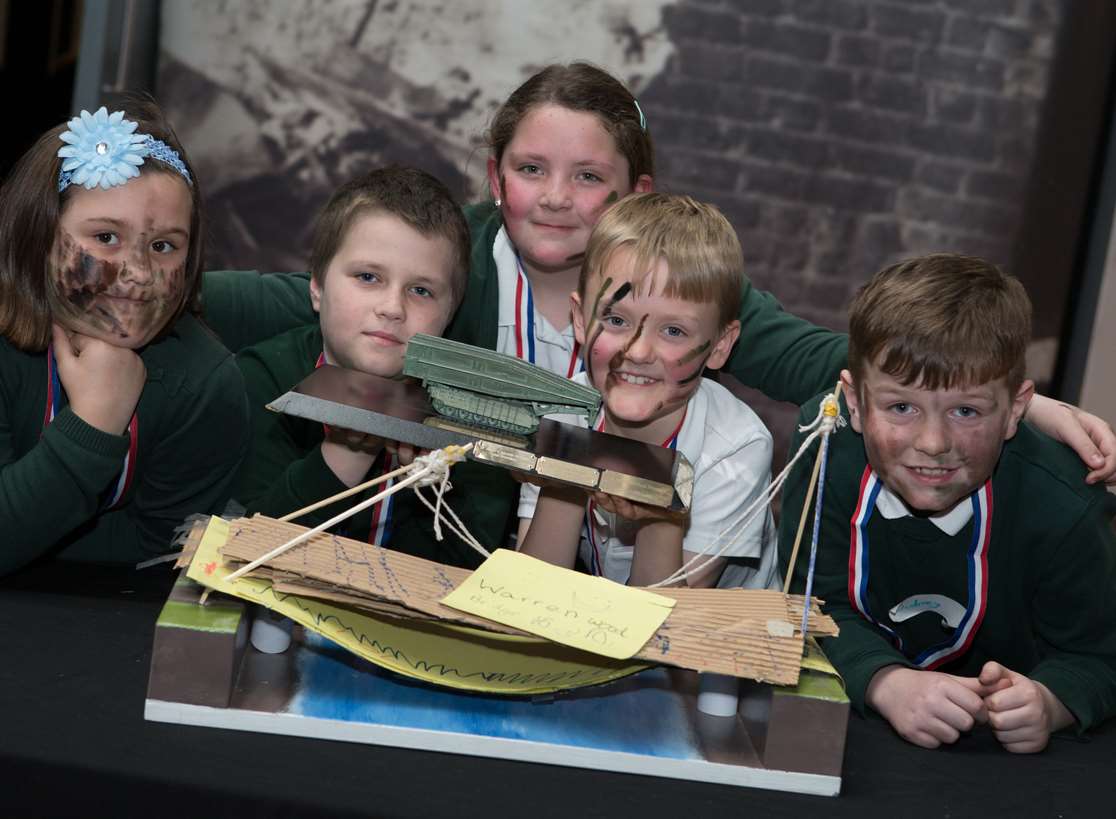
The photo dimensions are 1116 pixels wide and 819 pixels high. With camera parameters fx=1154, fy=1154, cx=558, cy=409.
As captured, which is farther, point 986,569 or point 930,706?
point 986,569

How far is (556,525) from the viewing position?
1.60 m

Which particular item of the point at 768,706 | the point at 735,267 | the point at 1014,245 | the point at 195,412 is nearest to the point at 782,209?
the point at 1014,245

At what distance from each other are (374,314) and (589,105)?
55 centimetres

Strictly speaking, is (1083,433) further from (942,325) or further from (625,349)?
(625,349)

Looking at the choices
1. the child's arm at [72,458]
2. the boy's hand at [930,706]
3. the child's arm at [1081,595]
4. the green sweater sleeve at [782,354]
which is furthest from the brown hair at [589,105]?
the boy's hand at [930,706]

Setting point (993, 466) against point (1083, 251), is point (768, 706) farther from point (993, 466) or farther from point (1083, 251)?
point (1083, 251)

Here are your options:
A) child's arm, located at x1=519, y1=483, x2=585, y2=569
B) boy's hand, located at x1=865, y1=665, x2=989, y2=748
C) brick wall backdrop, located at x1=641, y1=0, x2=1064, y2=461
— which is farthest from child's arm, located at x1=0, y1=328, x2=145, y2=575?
brick wall backdrop, located at x1=641, y1=0, x2=1064, y2=461

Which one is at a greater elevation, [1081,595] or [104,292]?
[104,292]

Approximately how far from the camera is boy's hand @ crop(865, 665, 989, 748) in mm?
1310

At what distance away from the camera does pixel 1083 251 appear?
3689 mm

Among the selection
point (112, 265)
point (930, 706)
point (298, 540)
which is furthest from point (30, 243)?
point (930, 706)

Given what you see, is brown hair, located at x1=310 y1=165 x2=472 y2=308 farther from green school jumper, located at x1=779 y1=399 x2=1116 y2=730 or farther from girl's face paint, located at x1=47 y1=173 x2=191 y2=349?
green school jumper, located at x1=779 y1=399 x2=1116 y2=730

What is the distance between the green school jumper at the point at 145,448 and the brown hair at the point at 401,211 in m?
0.25

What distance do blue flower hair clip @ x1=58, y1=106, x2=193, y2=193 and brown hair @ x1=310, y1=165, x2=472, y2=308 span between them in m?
0.31
